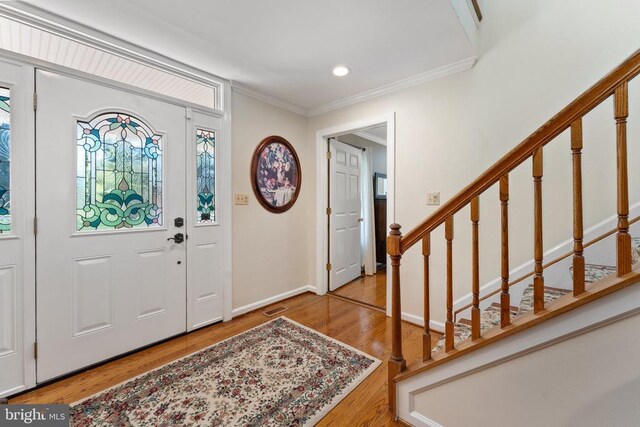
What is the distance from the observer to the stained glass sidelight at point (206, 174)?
2430mm

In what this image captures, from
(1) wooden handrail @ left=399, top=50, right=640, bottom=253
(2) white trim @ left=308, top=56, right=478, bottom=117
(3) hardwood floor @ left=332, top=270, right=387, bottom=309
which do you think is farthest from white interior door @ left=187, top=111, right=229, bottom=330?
(1) wooden handrail @ left=399, top=50, right=640, bottom=253

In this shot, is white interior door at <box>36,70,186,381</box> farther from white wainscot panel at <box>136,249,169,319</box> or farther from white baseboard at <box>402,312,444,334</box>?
white baseboard at <box>402,312,444,334</box>

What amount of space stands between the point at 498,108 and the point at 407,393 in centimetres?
216

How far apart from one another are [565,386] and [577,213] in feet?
2.15

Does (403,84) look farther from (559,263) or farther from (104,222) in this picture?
(104,222)

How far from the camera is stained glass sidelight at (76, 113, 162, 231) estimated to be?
1.84 metres

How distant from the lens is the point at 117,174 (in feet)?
6.44

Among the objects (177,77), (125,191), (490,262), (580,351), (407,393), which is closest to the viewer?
A: (580,351)

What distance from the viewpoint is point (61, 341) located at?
69.0 inches

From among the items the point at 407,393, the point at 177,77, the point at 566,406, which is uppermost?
the point at 177,77

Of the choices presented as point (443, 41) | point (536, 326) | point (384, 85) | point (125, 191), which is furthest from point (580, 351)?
point (125, 191)

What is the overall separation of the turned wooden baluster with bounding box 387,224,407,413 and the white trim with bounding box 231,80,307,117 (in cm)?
221

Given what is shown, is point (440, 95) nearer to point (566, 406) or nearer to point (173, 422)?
point (566, 406)

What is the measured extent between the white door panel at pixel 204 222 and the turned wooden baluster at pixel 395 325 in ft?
5.82
